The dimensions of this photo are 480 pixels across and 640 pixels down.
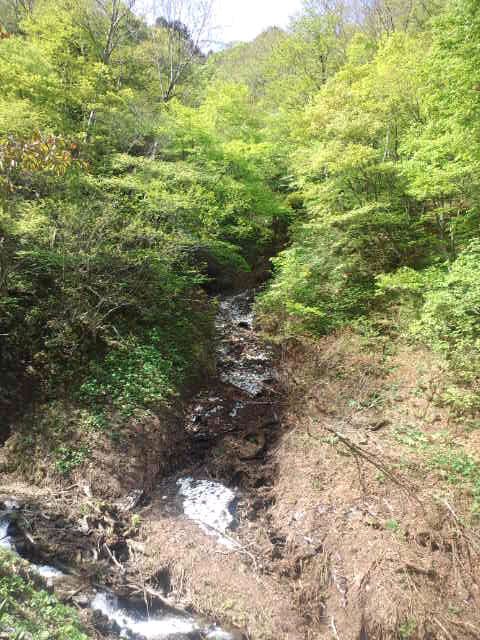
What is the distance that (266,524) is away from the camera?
6.03m

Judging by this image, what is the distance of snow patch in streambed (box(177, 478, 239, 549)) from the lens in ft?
19.6

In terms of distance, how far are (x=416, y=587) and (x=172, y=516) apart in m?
3.77

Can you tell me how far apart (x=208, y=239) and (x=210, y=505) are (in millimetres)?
6573

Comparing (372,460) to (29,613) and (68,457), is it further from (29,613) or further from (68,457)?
(68,457)

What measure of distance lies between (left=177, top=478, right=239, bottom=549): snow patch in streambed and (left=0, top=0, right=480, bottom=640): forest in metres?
1.55

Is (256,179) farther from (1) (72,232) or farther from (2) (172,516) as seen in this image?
(2) (172,516)

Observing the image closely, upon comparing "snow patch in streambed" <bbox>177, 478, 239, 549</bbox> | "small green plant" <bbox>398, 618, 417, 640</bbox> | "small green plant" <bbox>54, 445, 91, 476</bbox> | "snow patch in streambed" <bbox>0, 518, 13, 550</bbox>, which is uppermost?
"small green plant" <bbox>54, 445, 91, 476</bbox>

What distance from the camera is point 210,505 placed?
6.46m

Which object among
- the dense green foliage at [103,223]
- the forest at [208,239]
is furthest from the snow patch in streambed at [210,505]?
the dense green foliage at [103,223]

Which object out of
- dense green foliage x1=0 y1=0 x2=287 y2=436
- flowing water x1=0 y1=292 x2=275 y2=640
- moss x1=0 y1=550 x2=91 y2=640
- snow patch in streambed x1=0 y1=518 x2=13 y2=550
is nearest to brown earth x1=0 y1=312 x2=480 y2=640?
flowing water x1=0 y1=292 x2=275 y2=640

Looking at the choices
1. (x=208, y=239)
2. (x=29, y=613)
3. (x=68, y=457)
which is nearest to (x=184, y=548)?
(x=29, y=613)

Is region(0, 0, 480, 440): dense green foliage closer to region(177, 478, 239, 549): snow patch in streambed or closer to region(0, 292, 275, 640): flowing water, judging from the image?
region(0, 292, 275, 640): flowing water

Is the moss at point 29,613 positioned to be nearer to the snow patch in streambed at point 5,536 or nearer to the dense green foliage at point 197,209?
the snow patch in streambed at point 5,536

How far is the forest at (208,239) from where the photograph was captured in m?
6.29
